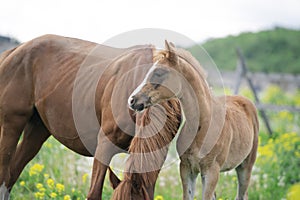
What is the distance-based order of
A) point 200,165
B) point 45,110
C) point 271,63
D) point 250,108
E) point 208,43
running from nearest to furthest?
point 200,165 < point 45,110 < point 250,108 < point 271,63 < point 208,43

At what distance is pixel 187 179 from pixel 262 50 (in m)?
23.6

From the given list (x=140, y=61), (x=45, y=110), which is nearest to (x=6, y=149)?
(x=45, y=110)

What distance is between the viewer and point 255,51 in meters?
27.1

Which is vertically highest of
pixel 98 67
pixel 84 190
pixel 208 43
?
pixel 98 67

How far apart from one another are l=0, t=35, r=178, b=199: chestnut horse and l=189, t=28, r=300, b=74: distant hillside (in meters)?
19.3

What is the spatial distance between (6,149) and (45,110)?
0.58 metres

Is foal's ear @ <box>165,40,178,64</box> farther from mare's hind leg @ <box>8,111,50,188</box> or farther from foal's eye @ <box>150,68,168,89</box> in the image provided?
mare's hind leg @ <box>8,111,50,188</box>

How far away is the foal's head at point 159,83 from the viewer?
143 inches

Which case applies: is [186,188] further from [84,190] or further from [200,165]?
[84,190]

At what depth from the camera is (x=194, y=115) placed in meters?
4.18

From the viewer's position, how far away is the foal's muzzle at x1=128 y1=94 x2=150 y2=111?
3590 mm

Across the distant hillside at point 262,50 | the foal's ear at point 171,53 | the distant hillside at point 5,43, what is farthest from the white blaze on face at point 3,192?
the distant hillside at point 262,50

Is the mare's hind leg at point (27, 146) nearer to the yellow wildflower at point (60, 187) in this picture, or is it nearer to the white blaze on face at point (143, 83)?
the yellow wildflower at point (60, 187)

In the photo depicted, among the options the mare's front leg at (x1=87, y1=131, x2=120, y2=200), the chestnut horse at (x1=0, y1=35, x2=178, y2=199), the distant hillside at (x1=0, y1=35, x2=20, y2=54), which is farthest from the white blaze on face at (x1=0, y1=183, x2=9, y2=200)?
the distant hillside at (x1=0, y1=35, x2=20, y2=54)
